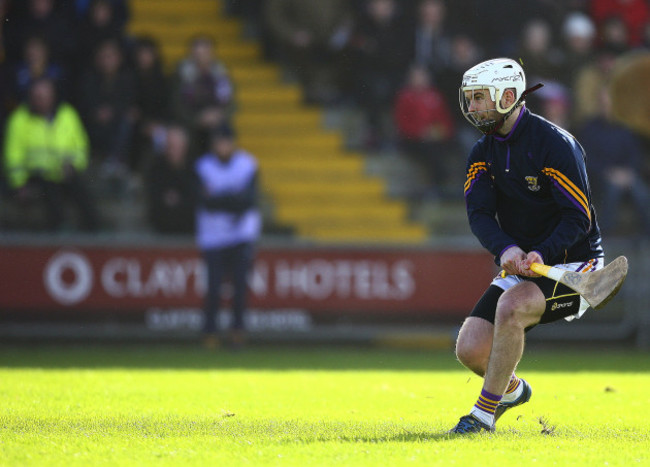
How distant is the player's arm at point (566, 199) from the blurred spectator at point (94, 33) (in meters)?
10.7

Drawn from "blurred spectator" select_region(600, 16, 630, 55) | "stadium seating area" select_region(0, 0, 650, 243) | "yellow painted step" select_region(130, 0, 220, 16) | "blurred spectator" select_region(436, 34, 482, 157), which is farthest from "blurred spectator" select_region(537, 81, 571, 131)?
"yellow painted step" select_region(130, 0, 220, 16)

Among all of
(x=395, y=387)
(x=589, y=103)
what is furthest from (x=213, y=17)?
(x=395, y=387)

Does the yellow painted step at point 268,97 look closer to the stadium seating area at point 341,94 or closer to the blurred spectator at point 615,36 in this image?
the stadium seating area at point 341,94

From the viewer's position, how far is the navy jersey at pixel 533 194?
7.32 m

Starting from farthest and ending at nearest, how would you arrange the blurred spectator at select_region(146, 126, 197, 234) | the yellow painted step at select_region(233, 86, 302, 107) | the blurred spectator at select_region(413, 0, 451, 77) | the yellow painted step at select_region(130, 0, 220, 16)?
1. the yellow painted step at select_region(130, 0, 220, 16)
2. the yellow painted step at select_region(233, 86, 302, 107)
3. the blurred spectator at select_region(413, 0, 451, 77)
4. the blurred spectator at select_region(146, 126, 197, 234)

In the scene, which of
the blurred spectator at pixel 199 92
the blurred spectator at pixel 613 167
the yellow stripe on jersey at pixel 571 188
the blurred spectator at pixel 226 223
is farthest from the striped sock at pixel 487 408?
the blurred spectator at pixel 199 92

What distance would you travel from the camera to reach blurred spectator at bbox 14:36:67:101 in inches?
637

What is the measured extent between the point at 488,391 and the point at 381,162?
10.9 m

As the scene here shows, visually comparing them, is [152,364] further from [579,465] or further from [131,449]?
[579,465]

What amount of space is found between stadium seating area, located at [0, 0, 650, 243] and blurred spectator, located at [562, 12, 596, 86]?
2 cm

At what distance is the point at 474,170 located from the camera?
25.5 feet

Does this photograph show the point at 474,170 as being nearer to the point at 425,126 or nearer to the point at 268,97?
the point at 425,126

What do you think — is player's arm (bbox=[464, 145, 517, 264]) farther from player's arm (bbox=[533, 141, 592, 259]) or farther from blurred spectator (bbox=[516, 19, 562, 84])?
blurred spectator (bbox=[516, 19, 562, 84])

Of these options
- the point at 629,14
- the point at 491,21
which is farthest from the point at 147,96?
the point at 629,14
